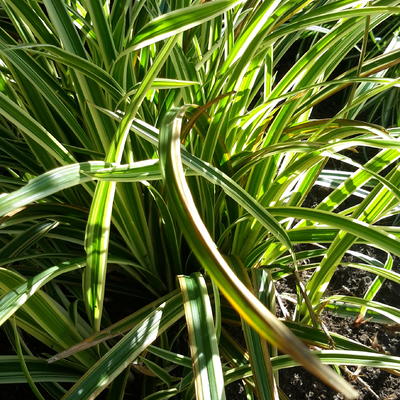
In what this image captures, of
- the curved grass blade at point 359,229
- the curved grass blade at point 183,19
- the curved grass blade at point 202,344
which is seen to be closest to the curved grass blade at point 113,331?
the curved grass blade at point 202,344

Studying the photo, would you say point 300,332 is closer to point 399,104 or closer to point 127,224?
point 127,224

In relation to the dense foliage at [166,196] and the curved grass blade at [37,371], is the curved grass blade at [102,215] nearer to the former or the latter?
the dense foliage at [166,196]

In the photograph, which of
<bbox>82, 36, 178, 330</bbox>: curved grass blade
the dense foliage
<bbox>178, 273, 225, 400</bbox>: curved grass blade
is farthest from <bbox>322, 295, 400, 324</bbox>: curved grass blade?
<bbox>82, 36, 178, 330</bbox>: curved grass blade

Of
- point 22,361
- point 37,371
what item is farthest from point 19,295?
point 37,371

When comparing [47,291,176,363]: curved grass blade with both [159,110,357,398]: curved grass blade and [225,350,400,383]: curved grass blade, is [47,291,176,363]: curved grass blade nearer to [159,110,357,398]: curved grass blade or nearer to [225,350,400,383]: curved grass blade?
[225,350,400,383]: curved grass blade

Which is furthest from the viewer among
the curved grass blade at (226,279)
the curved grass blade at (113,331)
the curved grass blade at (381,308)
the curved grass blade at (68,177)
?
the curved grass blade at (381,308)

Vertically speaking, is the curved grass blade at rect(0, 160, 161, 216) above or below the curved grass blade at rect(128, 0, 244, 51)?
below

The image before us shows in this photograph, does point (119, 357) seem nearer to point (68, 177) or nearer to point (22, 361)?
point (22, 361)

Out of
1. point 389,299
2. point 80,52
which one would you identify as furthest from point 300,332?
point 80,52
